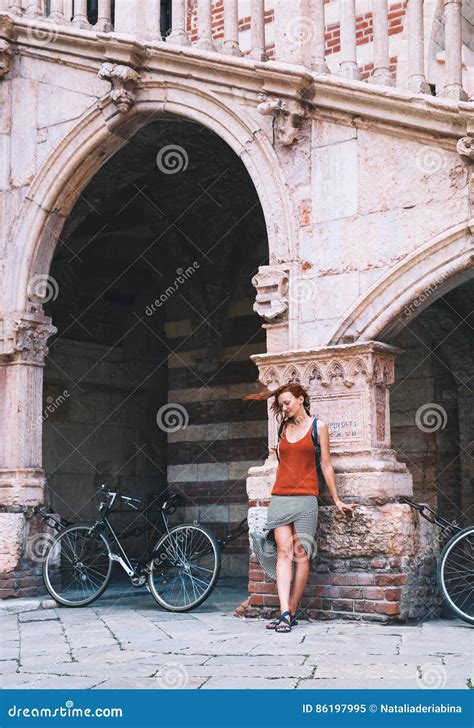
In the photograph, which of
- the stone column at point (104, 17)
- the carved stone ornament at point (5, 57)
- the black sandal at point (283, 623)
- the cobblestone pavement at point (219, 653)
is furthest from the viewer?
the carved stone ornament at point (5, 57)

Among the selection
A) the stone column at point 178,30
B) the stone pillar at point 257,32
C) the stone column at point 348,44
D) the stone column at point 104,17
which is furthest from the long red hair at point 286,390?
the stone column at point 104,17

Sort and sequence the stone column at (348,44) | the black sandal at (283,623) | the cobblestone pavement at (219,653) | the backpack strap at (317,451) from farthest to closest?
the stone column at (348,44) < the backpack strap at (317,451) < the black sandal at (283,623) < the cobblestone pavement at (219,653)

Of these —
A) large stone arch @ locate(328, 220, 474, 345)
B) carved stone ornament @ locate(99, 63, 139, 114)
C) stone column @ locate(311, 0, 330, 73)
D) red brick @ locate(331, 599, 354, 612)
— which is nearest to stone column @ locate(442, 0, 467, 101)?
large stone arch @ locate(328, 220, 474, 345)

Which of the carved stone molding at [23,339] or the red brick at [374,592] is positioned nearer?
the red brick at [374,592]

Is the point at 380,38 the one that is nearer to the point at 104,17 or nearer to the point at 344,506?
the point at 104,17

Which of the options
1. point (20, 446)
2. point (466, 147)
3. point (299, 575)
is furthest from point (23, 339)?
point (466, 147)

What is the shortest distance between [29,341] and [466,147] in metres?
4.21

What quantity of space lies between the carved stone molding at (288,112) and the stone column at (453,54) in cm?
104

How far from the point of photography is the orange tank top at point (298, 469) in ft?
22.1

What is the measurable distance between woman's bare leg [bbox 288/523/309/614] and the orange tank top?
0.99 feet

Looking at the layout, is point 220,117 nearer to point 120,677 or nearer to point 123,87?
point 123,87

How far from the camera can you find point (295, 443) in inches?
268

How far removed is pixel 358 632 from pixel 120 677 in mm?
1914

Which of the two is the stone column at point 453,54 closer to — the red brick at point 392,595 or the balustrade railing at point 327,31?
the balustrade railing at point 327,31
